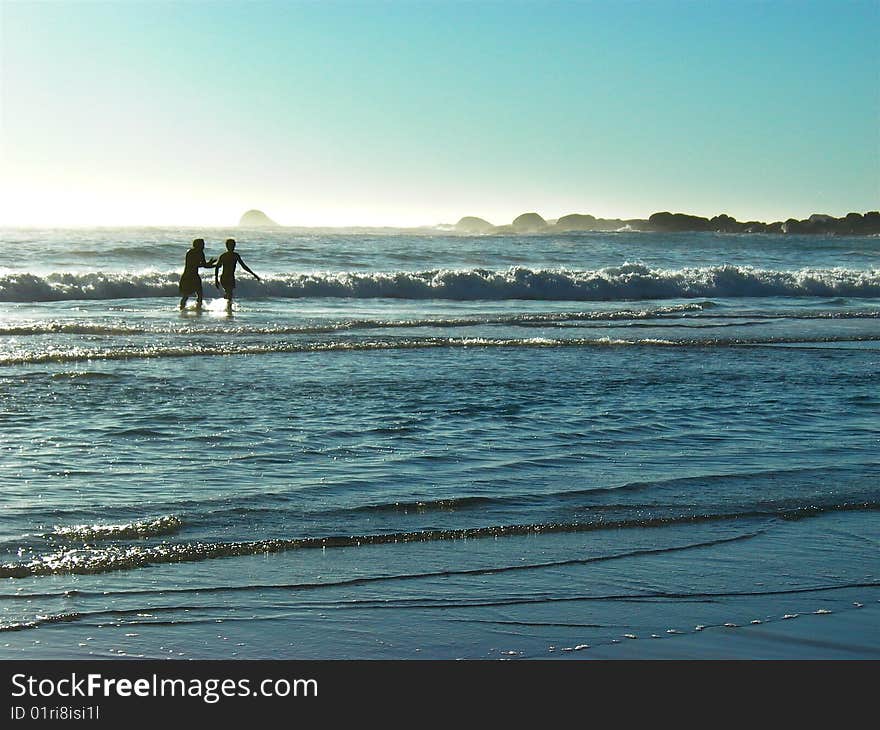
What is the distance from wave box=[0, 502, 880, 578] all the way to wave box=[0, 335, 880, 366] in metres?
8.66

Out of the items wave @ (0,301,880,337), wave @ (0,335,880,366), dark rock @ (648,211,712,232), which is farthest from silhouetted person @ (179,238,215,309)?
dark rock @ (648,211,712,232)

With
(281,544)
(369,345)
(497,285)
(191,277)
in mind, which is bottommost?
(281,544)

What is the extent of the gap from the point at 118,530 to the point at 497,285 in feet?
95.3

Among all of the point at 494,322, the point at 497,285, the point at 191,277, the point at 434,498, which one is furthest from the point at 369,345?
the point at 497,285

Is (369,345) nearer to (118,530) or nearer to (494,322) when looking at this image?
(494,322)

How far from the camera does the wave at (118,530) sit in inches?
242

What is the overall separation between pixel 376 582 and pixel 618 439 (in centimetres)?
414

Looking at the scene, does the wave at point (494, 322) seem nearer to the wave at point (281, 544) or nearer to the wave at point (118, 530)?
the wave at point (118, 530)

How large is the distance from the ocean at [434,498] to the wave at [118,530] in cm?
2

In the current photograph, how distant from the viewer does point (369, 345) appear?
55.6 ft

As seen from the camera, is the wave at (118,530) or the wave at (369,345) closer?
the wave at (118,530)

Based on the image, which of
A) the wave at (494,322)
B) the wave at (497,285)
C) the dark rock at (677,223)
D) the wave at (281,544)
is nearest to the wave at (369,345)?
the wave at (494,322)

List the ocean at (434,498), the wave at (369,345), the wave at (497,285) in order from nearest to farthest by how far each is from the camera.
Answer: the ocean at (434,498), the wave at (369,345), the wave at (497,285)
